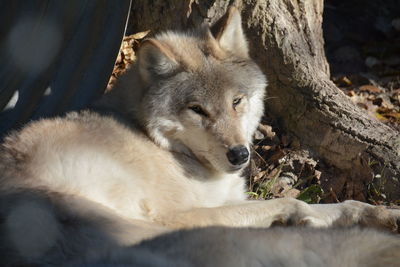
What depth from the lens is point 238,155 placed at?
474 cm

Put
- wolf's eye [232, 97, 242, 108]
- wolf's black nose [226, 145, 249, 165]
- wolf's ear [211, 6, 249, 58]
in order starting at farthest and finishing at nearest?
wolf's ear [211, 6, 249, 58], wolf's eye [232, 97, 242, 108], wolf's black nose [226, 145, 249, 165]

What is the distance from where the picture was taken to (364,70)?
824cm

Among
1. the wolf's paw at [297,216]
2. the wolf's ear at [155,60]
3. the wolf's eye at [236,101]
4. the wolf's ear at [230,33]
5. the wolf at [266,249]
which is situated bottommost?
the wolf's paw at [297,216]

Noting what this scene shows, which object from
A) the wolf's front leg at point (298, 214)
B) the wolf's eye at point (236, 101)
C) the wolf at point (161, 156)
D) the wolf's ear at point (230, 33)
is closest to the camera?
the wolf at point (161, 156)

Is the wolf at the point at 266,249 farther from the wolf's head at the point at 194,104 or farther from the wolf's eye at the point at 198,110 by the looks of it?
the wolf's eye at the point at 198,110

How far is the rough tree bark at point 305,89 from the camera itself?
5852 mm

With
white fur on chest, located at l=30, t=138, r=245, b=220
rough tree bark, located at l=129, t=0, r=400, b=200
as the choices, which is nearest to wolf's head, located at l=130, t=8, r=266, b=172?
white fur on chest, located at l=30, t=138, r=245, b=220

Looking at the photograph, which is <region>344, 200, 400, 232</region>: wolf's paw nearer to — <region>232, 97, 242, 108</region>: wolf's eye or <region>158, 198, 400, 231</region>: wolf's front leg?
<region>158, 198, 400, 231</region>: wolf's front leg

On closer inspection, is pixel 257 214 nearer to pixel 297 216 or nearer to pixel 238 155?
pixel 297 216

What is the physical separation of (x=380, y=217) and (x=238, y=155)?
1.18 m

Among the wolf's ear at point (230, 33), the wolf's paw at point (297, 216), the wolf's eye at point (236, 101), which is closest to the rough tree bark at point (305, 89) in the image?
the wolf's ear at point (230, 33)

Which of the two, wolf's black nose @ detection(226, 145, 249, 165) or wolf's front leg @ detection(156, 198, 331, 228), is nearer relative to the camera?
wolf's front leg @ detection(156, 198, 331, 228)

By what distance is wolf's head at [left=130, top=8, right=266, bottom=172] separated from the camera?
4828 millimetres

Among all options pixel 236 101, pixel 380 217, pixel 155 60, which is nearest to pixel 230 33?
pixel 236 101
